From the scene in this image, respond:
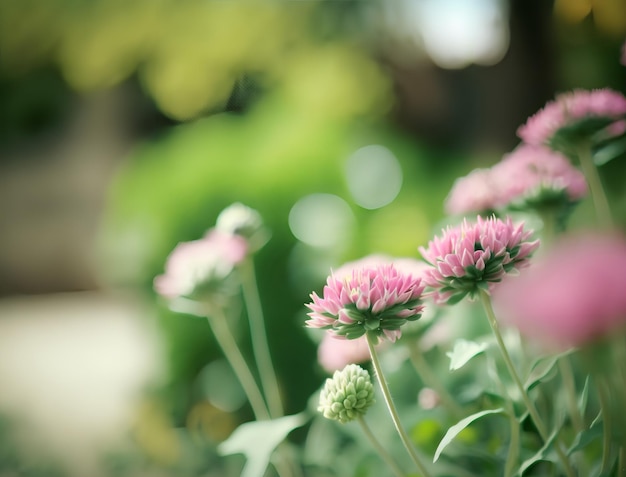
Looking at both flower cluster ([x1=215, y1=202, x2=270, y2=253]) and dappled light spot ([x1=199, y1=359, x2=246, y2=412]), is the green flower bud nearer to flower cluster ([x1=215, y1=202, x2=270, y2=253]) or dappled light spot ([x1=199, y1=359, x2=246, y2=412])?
flower cluster ([x1=215, y1=202, x2=270, y2=253])

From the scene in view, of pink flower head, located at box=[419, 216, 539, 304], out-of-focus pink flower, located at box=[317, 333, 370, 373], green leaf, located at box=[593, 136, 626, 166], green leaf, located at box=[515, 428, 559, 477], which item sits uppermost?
green leaf, located at box=[593, 136, 626, 166]

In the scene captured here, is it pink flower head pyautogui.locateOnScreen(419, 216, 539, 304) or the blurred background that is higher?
the blurred background

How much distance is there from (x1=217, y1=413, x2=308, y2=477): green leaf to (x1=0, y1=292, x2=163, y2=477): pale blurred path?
1.74 ft

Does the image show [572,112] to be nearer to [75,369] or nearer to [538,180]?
[538,180]

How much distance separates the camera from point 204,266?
44cm

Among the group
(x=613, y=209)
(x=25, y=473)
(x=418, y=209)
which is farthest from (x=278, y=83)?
(x=613, y=209)

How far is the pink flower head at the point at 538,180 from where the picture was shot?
379 mm

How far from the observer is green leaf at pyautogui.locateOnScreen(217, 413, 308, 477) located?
13.8 inches

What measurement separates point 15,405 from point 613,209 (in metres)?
1.24

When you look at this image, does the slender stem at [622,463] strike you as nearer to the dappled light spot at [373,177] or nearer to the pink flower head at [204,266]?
the pink flower head at [204,266]

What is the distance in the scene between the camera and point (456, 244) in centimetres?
28

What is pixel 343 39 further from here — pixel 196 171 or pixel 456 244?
pixel 456 244

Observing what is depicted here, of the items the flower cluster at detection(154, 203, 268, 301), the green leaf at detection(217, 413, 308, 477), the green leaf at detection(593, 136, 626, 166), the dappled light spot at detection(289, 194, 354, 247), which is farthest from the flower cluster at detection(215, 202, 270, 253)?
the dappled light spot at detection(289, 194, 354, 247)

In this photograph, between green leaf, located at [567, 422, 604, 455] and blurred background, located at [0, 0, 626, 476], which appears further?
blurred background, located at [0, 0, 626, 476]
